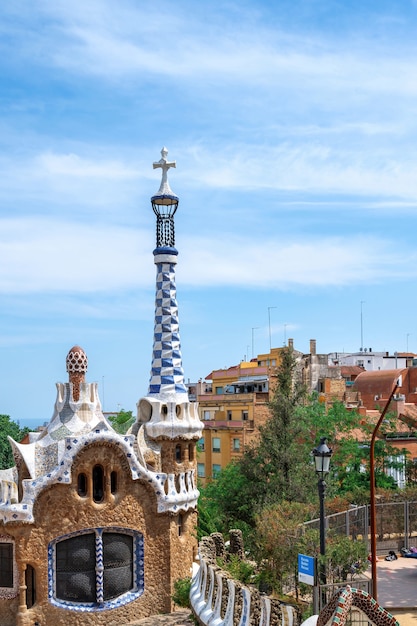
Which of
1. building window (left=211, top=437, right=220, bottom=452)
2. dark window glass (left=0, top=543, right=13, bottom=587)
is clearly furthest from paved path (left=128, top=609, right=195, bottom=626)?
building window (left=211, top=437, right=220, bottom=452)

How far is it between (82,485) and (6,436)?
27.4 meters

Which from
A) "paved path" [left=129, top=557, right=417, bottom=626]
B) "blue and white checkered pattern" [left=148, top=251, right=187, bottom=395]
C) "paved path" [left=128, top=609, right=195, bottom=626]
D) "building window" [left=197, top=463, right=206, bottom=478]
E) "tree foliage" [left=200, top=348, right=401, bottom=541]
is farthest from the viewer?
"building window" [left=197, top=463, right=206, bottom=478]

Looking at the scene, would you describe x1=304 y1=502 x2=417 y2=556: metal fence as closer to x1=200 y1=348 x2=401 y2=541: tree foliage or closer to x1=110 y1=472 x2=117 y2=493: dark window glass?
x1=200 y1=348 x2=401 y2=541: tree foliage

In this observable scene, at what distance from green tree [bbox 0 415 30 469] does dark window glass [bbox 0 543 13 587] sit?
2021 centimetres

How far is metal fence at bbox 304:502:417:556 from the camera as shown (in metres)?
26.0

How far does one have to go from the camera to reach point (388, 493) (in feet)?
98.2

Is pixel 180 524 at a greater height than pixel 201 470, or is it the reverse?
pixel 180 524

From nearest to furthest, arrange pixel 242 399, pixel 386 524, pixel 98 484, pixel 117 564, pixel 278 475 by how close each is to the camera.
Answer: pixel 98 484, pixel 117 564, pixel 386 524, pixel 278 475, pixel 242 399

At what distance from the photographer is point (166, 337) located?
27.2m

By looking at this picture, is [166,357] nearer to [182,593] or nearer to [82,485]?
[82,485]

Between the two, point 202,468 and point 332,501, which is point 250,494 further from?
point 202,468

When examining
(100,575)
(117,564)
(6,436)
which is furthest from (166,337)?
(6,436)

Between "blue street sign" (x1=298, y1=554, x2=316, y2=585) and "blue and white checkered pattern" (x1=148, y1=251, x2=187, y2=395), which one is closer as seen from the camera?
"blue street sign" (x1=298, y1=554, x2=316, y2=585)

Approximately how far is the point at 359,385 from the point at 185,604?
40.6 meters
